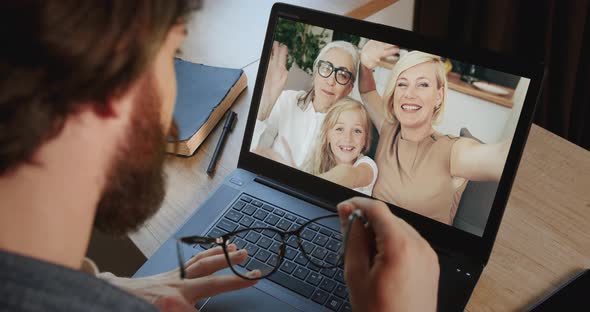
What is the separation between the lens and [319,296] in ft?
2.40

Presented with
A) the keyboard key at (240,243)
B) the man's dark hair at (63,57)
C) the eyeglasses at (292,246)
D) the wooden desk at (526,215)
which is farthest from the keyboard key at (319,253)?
the man's dark hair at (63,57)

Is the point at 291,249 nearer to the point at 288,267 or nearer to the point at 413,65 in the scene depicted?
the point at 288,267

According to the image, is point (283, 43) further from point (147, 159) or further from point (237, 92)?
point (147, 159)

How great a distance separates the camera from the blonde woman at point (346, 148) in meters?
0.82

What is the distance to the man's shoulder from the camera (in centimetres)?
41

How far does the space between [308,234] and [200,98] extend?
0.39 meters

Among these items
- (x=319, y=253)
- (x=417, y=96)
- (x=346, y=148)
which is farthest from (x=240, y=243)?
(x=417, y=96)

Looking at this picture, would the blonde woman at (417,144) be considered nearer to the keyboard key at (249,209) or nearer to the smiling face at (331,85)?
the smiling face at (331,85)

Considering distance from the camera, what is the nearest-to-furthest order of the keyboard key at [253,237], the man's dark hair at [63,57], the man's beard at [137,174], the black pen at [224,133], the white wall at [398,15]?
the man's dark hair at [63,57]
the man's beard at [137,174]
the keyboard key at [253,237]
the black pen at [224,133]
the white wall at [398,15]

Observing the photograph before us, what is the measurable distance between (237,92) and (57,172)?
0.64 metres

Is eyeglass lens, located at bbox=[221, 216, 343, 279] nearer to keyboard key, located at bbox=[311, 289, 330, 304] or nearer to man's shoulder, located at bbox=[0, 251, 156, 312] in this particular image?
keyboard key, located at bbox=[311, 289, 330, 304]

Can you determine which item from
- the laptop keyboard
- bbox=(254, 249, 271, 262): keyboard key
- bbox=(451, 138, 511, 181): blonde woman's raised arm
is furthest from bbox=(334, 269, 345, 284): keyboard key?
bbox=(451, 138, 511, 181): blonde woman's raised arm

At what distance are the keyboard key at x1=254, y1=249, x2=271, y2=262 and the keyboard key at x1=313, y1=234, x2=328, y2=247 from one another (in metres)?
0.08

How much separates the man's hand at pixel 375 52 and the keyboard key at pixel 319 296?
0.35 metres
